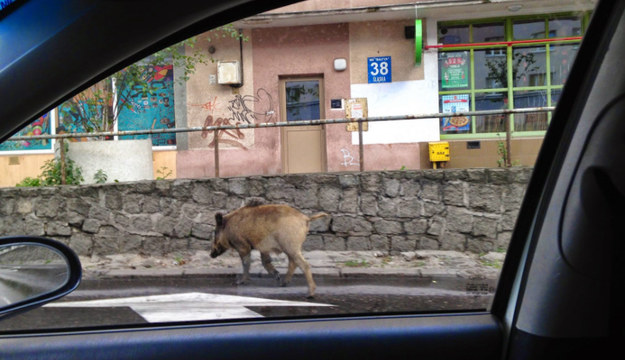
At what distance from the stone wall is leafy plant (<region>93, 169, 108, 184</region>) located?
0.17 m

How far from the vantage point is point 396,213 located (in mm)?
5266

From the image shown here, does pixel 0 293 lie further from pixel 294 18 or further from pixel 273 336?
pixel 294 18

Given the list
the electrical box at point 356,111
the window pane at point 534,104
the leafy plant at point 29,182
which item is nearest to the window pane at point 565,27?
the window pane at point 534,104

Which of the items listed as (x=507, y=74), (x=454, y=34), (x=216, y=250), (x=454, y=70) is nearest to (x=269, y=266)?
(x=216, y=250)

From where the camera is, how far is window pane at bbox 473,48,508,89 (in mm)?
4656

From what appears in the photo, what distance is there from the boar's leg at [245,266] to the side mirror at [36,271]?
1425mm

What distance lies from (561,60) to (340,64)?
5.10 m

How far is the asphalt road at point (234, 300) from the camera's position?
2271mm

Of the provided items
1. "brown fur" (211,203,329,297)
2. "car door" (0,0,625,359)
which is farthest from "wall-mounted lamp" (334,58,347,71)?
"car door" (0,0,625,359)

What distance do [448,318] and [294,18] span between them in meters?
1.46

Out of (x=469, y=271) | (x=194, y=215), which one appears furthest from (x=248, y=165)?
(x=469, y=271)

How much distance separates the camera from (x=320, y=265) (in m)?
3.83

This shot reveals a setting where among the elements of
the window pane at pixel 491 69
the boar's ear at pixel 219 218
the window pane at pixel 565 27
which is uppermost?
the window pane at pixel 491 69

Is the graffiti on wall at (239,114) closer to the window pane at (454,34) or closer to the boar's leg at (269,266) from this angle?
Result: the boar's leg at (269,266)
